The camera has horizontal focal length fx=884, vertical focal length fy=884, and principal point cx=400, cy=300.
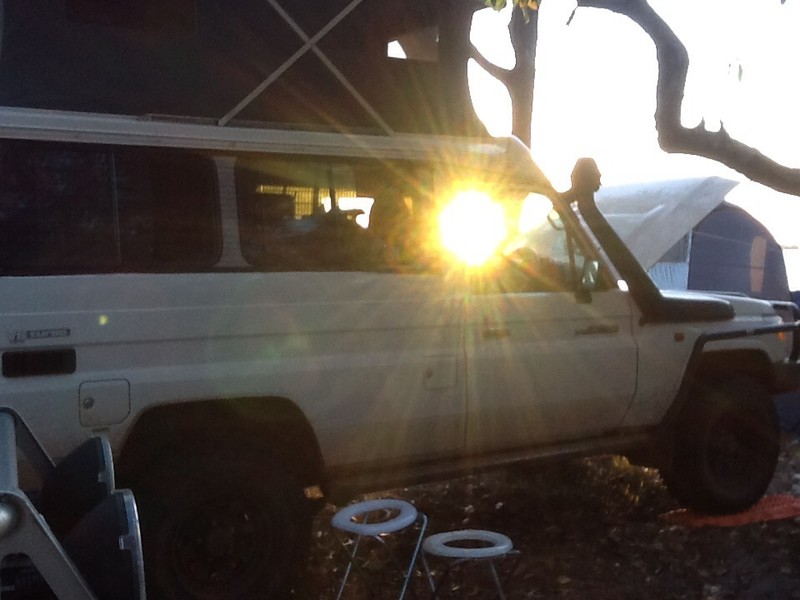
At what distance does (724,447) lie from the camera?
5465 mm

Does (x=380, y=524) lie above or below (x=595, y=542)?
above

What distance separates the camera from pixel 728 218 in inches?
407

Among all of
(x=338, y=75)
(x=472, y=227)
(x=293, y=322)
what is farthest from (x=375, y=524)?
(x=338, y=75)

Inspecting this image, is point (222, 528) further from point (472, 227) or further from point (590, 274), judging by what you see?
point (590, 274)

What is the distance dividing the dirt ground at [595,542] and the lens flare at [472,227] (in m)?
1.68

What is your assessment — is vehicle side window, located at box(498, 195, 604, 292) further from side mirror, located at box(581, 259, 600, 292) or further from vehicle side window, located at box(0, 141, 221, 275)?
vehicle side window, located at box(0, 141, 221, 275)

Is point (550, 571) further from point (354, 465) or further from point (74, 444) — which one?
point (74, 444)

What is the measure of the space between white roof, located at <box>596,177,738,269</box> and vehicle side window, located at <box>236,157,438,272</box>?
5.88 m

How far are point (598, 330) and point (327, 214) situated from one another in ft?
5.54

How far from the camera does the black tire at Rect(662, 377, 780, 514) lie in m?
5.33

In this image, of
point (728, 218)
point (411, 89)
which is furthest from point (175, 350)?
point (728, 218)

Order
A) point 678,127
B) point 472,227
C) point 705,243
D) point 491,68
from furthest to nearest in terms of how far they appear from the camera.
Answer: point 705,243
point 491,68
point 678,127
point 472,227

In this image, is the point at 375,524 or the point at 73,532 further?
the point at 375,524

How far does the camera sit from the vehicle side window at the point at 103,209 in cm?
353
